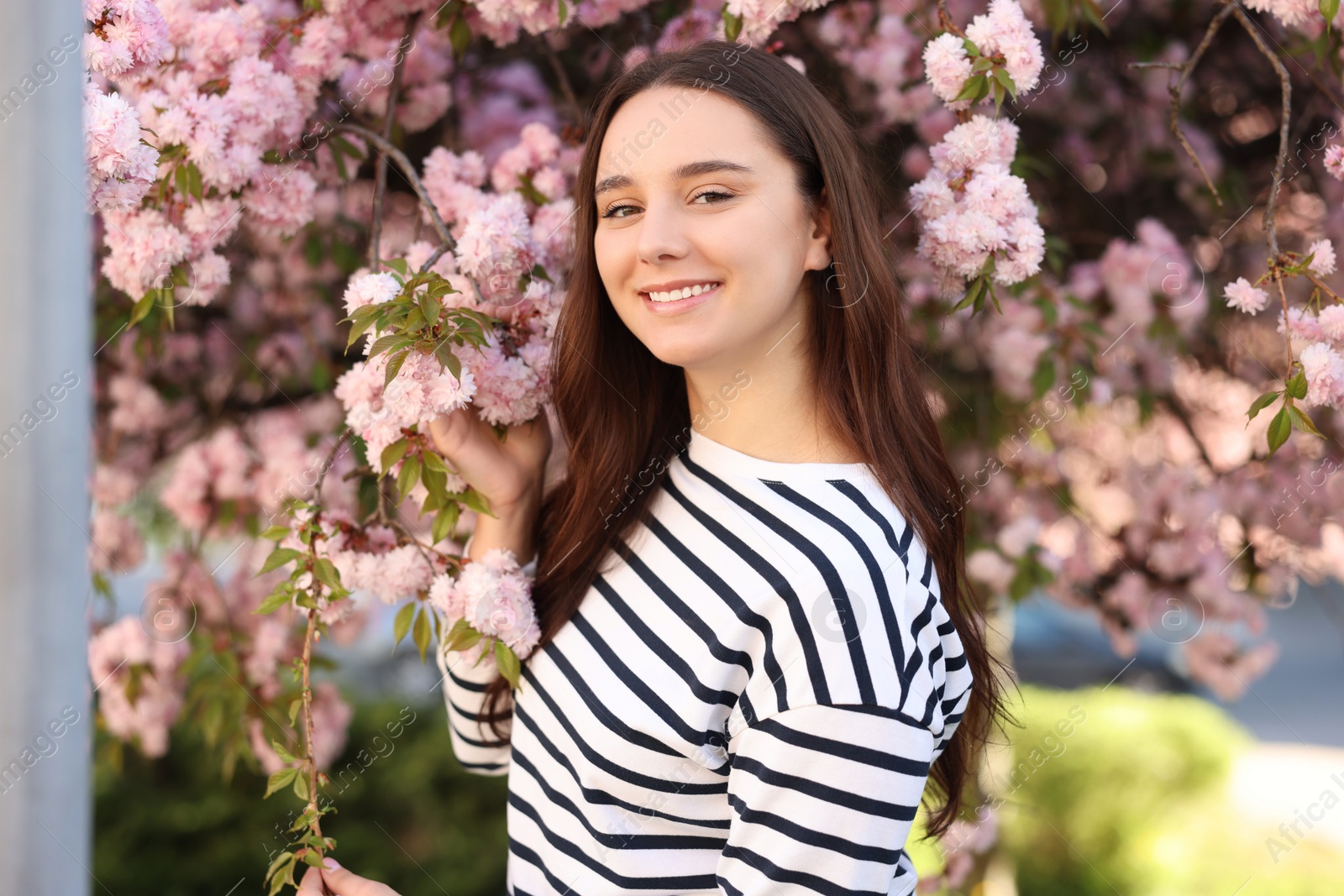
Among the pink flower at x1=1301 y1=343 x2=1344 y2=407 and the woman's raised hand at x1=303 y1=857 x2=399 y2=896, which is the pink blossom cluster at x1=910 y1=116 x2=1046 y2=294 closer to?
the pink flower at x1=1301 y1=343 x2=1344 y2=407

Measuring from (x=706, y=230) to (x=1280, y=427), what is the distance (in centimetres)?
81

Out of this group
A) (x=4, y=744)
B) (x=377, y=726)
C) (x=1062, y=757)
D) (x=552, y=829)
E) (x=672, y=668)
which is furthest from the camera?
(x=1062, y=757)

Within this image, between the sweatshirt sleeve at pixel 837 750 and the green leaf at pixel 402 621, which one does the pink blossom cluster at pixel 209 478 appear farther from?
the sweatshirt sleeve at pixel 837 750

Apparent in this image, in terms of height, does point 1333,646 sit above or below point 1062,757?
above

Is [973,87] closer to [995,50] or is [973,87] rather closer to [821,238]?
[995,50]

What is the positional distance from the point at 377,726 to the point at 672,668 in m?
3.53

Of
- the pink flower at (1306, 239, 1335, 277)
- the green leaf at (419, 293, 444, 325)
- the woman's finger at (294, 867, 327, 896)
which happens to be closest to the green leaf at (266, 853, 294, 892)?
the woman's finger at (294, 867, 327, 896)

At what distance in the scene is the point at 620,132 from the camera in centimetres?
129

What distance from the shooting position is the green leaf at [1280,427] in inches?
51.8

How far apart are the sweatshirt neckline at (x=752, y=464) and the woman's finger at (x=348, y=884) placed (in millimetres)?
657

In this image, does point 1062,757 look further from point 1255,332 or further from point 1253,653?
point 1255,332

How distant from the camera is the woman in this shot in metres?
1.04

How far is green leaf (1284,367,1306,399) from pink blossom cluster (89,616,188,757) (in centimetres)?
227

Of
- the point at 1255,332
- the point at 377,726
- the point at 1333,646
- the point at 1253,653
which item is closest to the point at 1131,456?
the point at 1255,332
